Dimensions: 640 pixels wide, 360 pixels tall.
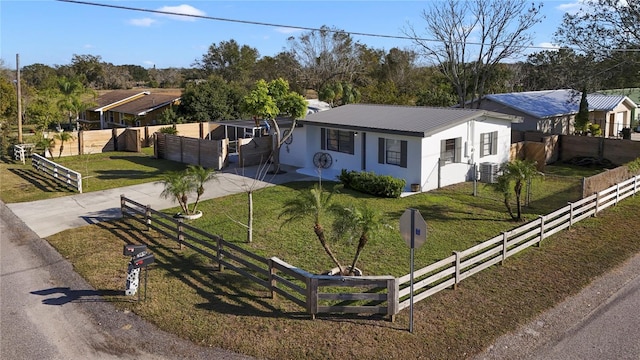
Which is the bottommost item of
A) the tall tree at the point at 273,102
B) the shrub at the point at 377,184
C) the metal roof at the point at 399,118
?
the shrub at the point at 377,184

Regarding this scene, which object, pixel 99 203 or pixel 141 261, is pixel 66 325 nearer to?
pixel 141 261

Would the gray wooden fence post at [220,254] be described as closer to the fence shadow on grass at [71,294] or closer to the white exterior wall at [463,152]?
the fence shadow on grass at [71,294]

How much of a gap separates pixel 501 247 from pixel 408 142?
28.4ft

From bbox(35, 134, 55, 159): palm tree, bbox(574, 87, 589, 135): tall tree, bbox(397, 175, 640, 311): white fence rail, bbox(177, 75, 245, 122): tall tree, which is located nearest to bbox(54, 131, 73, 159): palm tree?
bbox(35, 134, 55, 159): palm tree

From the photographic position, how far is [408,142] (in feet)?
64.6

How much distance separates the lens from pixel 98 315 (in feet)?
30.7

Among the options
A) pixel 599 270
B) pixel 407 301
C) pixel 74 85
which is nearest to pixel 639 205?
pixel 599 270

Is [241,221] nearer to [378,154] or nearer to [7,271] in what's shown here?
[7,271]

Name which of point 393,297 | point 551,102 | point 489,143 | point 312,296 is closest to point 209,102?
point 489,143

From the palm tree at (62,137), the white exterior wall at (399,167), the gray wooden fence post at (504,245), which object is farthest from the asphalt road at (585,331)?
the palm tree at (62,137)

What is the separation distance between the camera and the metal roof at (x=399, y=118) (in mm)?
19448

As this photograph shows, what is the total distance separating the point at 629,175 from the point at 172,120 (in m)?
30.3

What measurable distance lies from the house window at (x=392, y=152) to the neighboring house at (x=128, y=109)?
79.5ft

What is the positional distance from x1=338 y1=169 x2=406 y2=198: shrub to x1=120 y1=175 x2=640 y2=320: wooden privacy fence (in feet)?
18.1
